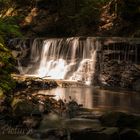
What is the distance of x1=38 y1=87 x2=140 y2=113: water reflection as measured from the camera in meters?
21.8

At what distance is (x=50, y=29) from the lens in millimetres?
52531

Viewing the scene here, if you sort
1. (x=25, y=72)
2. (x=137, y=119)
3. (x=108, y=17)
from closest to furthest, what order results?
(x=137, y=119) → (x=25, y=72) → (x=108, y=17)

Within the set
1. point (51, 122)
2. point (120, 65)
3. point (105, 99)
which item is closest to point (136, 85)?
point (120, 65)

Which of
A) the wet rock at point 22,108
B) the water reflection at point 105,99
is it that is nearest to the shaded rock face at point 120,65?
the water reflection at point 105,99

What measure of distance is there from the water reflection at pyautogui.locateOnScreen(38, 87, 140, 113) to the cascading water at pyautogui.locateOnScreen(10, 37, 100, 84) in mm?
7061

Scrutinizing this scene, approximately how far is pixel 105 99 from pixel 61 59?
15.3 meters

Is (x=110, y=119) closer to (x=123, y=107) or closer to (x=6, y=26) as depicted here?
(x=123, y=107)

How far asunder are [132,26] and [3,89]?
26167 mm

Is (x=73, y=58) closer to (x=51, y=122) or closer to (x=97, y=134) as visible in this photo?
(x=51, y=122)

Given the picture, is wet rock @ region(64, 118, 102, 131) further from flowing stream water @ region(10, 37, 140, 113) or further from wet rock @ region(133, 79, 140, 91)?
wet rock @ region(133, 79, 140, 91)

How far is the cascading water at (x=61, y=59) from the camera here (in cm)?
3638

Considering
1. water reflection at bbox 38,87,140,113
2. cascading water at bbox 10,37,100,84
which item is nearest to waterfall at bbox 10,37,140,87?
cascading water at bbox 10,37,100,84

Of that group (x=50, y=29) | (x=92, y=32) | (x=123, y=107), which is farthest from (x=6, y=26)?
(x=50, y=29)

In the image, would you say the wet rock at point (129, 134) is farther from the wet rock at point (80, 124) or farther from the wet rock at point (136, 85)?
the wet rock at point (136, 85)
